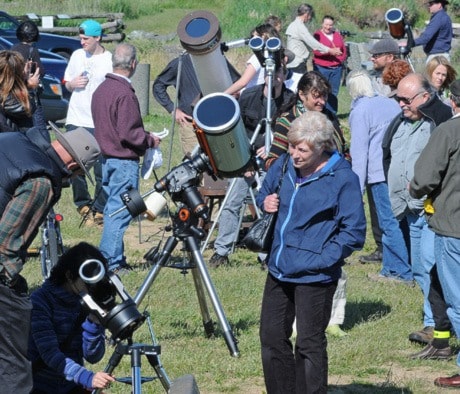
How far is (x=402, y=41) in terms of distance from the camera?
13.8 m

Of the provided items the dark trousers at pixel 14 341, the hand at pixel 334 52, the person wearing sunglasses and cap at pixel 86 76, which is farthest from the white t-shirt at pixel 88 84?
the hand at pixel 334 52

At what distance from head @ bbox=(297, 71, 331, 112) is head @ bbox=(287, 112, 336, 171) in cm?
158

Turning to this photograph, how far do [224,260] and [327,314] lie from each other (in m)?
4.12

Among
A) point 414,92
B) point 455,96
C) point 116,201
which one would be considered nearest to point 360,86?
point 414,92

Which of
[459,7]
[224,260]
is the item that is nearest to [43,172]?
[224,260]

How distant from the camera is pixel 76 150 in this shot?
17.7 ft

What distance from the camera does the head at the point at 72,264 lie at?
5.46 m

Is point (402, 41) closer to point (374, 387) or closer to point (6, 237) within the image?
point (374, 387)

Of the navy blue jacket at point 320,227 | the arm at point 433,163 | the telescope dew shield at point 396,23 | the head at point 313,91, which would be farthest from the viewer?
the telescope dew shield at point 396,23

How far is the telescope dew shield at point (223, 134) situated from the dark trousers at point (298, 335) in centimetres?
80

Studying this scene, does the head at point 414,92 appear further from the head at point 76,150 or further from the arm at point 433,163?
the head at point 76,150

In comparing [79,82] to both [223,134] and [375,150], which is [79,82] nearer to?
[375,150]

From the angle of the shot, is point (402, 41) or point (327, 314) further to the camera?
point (402, 41)

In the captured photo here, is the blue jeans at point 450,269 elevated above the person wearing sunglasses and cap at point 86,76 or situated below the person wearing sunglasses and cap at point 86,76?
above
